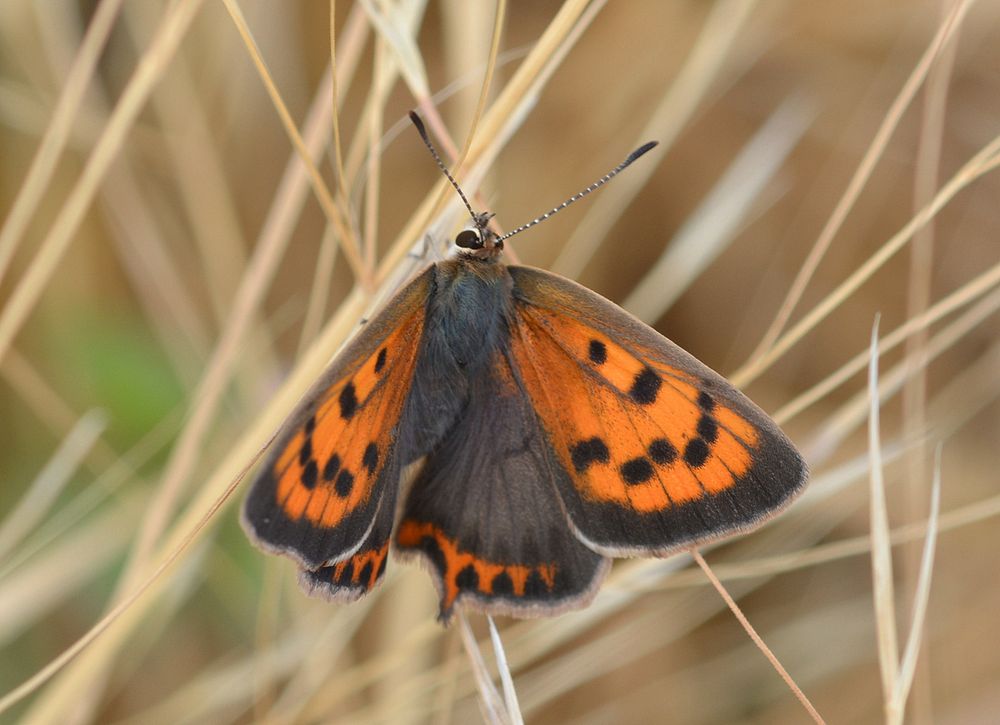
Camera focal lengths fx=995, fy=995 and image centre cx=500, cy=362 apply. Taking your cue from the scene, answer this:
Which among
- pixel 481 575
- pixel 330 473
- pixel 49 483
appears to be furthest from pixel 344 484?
pixel 49 483

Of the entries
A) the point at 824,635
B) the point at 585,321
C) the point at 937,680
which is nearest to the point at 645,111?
the point at 585,321

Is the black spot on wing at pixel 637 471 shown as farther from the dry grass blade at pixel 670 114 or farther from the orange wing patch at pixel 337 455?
the dry grass blade at pixel 670 114

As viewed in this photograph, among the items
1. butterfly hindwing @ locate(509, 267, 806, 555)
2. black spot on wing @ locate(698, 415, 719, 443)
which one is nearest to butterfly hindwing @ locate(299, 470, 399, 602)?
butterfly hindwing @ locate(509, 267, 806, 555)

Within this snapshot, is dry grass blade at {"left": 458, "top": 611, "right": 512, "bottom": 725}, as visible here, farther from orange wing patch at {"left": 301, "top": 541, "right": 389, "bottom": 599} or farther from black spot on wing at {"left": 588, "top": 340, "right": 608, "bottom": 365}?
black spot on wing at {"left": 588, "top": 340, "right": 608, "bottom": 365}

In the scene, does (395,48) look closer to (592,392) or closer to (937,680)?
(592,392)

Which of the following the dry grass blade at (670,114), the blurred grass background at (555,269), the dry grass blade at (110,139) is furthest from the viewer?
the blurred grass background at (555,269)

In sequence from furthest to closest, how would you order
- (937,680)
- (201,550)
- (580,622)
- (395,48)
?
1. (937,680)
2. (201,550)
3. (580,622)
4. (395,48)

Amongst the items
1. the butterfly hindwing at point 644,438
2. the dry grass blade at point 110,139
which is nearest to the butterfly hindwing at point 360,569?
the butterfly hindwing at point 644,438

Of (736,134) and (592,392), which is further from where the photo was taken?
(736,134)
